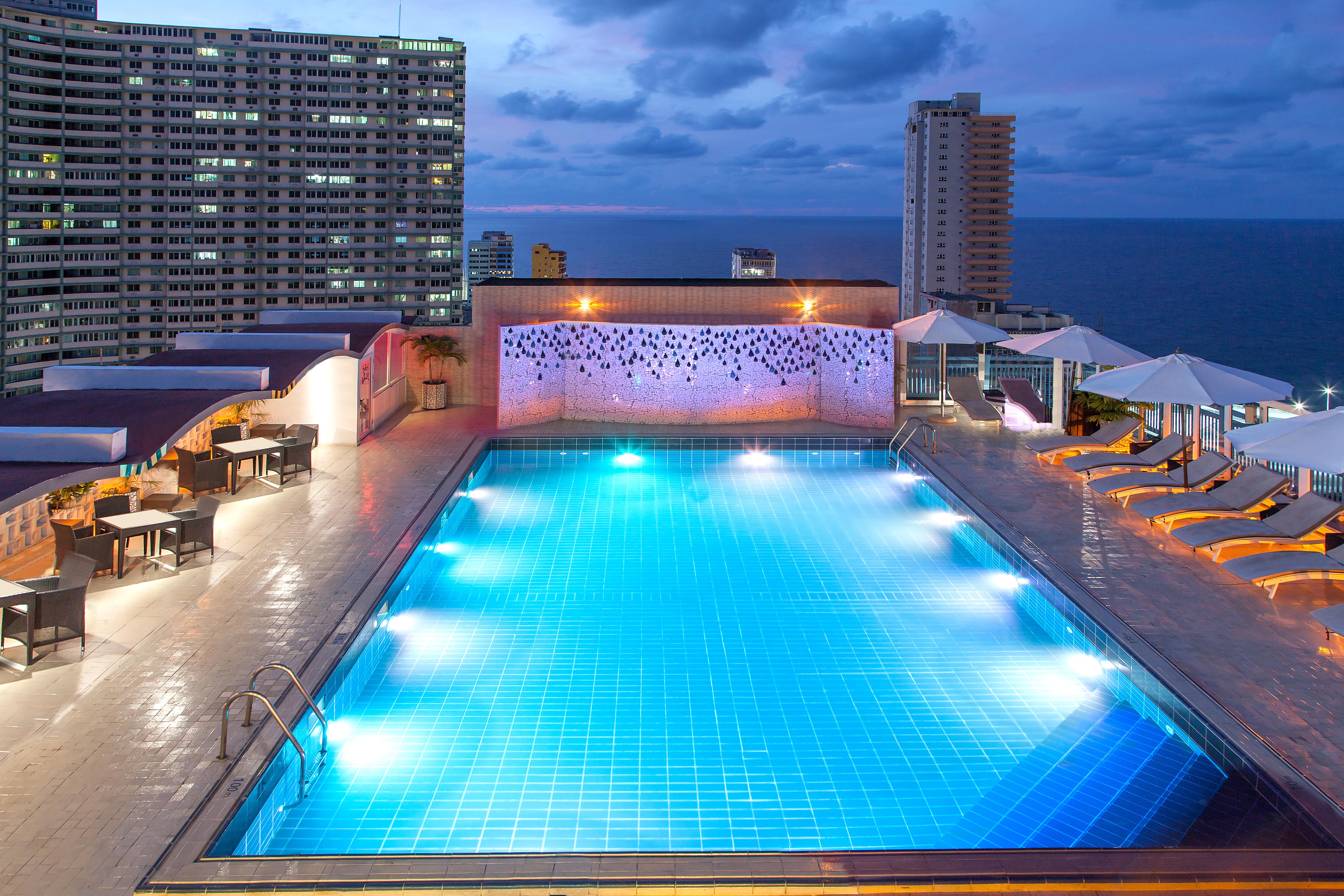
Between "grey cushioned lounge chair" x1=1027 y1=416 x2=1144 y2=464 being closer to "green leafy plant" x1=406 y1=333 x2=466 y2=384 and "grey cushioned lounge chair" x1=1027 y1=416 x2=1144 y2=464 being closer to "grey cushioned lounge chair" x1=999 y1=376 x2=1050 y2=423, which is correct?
"grey cushioned lounge chair" x1=999 y1=376 x2=1050 y2=423

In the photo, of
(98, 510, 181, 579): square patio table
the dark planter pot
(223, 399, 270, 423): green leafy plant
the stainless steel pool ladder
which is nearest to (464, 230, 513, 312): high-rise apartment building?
the dark planter pot

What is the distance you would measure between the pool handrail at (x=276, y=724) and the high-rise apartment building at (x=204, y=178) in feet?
297

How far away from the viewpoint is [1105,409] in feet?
43.1

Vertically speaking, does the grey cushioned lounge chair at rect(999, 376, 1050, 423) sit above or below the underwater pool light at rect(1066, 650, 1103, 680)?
above

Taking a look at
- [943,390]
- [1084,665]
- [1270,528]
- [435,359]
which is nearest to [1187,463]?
[1270,528]

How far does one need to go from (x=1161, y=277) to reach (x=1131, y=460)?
107204 millimetres

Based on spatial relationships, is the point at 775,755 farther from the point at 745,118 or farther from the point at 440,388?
the point at 745,118

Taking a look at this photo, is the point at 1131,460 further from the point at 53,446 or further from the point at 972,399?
the point at 53,446

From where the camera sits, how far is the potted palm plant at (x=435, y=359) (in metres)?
15.9

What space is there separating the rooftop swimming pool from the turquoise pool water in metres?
0.02

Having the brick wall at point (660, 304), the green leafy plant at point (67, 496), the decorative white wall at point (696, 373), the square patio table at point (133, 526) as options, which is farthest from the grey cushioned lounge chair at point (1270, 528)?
the green leafy plant at point (67, 496)

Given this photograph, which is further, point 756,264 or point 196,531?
point 756,264

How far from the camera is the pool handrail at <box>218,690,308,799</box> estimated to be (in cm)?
502

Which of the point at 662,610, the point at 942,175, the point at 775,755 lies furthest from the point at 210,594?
the point at 942,175
